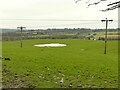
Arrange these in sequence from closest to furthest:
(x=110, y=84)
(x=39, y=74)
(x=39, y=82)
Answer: (x=39, y=82)
(x=110, y=84)
(x=39, y=74)

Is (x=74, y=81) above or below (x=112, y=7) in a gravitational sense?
below

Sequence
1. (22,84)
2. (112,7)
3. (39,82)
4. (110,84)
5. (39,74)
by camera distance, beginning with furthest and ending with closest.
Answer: (39,74) < (110,84) < (39,82) < (22,84) < (112,7)

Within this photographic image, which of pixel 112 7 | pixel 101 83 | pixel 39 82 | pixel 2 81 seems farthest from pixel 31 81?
pixel 112 7

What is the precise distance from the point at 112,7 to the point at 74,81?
13.5m

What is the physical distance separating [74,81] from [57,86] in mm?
2582

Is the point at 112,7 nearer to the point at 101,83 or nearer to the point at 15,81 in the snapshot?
the point at 15,81

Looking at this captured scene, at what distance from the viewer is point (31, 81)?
17391 millimetres

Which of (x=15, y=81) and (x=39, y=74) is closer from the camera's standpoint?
(x=15, y=81)

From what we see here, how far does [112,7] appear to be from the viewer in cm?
538

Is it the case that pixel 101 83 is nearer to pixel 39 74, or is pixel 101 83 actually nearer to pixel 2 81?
pixel 39 74

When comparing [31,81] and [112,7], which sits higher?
[112,7]

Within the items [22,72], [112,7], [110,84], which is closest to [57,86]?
[110,84]

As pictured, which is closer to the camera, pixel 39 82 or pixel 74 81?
pixel 39 82

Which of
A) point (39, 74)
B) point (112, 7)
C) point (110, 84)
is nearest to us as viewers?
point (112, 7)
